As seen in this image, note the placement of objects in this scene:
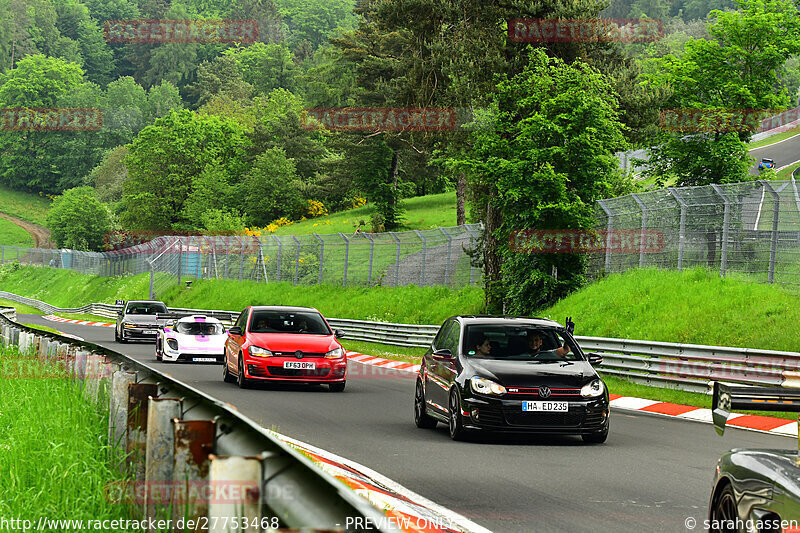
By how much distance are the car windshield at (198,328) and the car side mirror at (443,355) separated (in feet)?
48.7

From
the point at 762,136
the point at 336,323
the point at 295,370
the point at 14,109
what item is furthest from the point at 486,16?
the point at 14,109

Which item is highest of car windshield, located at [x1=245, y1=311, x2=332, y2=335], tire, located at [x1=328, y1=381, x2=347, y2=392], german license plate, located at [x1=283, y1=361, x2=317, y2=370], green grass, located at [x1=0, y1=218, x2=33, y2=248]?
car windshield, located at [x1=245, y1=311, x2=332, y2=335]

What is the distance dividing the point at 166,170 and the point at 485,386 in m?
99.2

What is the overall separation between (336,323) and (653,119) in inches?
527

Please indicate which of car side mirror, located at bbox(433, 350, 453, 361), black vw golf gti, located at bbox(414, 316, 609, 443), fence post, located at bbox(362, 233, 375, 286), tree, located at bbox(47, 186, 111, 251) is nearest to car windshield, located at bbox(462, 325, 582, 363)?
black vw golf gti, located at bbox(414, 316, 609, 443)

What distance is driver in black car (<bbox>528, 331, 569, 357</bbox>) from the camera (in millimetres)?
13688

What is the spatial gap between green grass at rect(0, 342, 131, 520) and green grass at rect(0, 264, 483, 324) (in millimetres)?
26058

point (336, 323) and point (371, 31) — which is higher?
point (371, 31)

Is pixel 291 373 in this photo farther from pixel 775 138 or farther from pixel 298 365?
pixel 775 138

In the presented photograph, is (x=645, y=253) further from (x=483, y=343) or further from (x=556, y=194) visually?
(x=483, y=343)

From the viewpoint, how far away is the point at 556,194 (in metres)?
28.9

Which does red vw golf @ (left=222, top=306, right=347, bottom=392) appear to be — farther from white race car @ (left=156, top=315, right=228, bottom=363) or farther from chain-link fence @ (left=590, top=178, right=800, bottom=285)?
chain-link fence @ (left=590, top=178, right=800, bottom=285)

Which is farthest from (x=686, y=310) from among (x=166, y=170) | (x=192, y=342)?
(x=166, y=170)

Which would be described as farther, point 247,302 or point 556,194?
point 247,302
